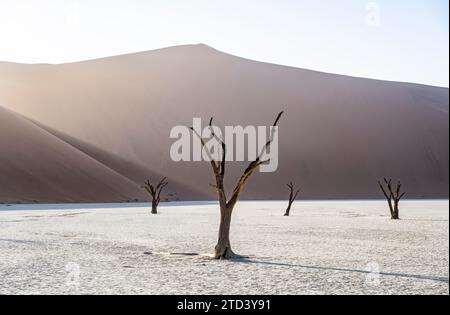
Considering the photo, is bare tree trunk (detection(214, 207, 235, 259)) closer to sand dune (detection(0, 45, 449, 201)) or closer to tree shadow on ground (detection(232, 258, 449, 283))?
tree shadow on ground (detection(232, 258, 449, 283))

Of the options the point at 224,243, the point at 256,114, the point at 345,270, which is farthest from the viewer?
the point at 256,114

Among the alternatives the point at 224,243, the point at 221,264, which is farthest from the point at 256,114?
the point at 221,264

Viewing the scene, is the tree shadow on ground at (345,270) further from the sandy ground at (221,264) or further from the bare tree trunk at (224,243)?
the bare tree trunk at (224,243)

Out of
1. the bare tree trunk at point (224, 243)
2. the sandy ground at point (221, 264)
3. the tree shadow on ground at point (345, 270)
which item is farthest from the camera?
the bare tree trunk at point (224, 243)

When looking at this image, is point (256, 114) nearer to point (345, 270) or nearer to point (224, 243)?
point (224, 243)

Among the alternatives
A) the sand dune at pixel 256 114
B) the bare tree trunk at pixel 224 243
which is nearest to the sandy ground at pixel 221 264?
the bare tree trunk at pixel 224 243

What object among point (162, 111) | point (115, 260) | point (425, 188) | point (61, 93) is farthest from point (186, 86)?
point (115, 260)

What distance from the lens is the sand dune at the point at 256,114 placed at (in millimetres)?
91812

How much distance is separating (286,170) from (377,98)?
29219 mm

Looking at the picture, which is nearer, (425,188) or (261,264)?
(261,264)

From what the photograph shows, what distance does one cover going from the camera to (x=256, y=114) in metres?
101

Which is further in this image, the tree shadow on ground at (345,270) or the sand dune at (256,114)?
the sand dune at (256,114)

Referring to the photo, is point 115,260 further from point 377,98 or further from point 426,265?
point 377,98

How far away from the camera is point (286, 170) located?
94000 millimetres
